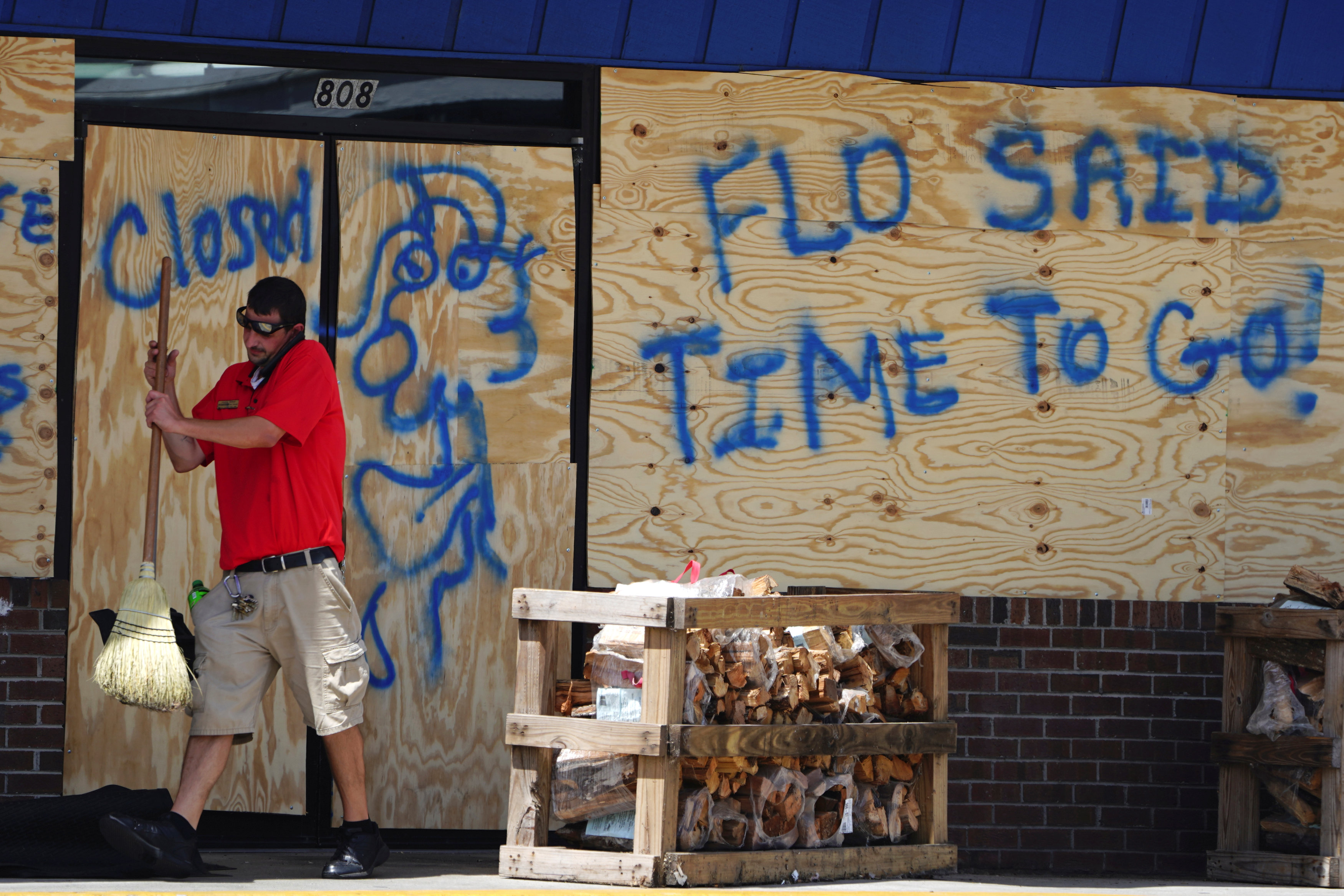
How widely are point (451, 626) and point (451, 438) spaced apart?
88 centimetres

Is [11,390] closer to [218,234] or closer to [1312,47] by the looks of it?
[218,234]

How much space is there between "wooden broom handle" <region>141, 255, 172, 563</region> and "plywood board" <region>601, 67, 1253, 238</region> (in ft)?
7.04

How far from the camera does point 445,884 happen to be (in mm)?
5805

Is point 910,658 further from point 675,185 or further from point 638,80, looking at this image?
point 638,80

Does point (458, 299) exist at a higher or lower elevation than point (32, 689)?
higher

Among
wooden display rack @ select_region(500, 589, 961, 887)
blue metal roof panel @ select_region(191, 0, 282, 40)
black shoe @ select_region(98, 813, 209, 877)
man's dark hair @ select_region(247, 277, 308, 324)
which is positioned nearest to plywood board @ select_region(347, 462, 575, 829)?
wooden display rack @ select_region(500, 589, 961, 887)

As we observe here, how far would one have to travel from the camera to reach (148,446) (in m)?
7.16

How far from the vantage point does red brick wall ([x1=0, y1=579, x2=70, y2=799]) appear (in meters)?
6.96

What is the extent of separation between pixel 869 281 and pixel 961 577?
4.94 ft

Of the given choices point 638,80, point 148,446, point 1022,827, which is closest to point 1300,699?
point 1022,827

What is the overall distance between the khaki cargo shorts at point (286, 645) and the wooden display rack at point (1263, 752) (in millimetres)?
3872

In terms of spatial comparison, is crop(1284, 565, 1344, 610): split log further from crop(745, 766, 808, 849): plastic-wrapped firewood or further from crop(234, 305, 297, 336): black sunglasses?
crop(234, 305, 297, 336): black sunglasses

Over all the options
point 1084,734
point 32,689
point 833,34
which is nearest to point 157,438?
point 32,689

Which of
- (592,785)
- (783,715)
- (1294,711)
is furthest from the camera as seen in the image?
(1294,711)
